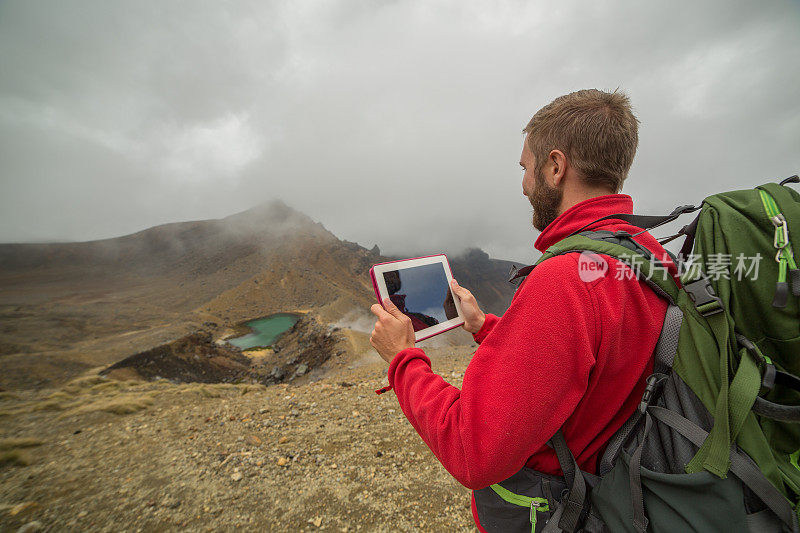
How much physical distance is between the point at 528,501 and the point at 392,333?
1.07 meters

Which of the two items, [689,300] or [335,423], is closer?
[689,300]

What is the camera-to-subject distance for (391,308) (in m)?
1.87

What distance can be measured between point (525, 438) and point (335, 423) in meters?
5.51

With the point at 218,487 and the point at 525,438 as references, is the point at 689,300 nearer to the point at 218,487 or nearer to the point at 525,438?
the point at 525,438

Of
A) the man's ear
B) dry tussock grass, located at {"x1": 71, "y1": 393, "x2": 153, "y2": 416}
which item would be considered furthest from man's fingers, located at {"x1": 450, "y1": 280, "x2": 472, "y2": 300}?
dry tussock grass, located at {"x1": 71, "y1": 393, "x2": 153, "y2": 416}

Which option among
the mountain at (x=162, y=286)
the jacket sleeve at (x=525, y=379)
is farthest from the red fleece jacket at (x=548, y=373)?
the mountain at (x=162, y=286)

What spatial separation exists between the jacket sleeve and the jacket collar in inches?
19.0

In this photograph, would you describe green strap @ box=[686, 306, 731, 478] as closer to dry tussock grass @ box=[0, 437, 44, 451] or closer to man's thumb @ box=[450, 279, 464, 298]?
man's thumb @ box=[450, 279, 464, 298]

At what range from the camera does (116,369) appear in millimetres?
18953

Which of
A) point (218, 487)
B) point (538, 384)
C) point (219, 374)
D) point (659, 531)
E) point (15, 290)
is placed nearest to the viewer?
point (538, 384)

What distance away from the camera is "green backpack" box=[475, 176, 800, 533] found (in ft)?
3.26

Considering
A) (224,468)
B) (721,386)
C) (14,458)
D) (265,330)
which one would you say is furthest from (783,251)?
(265,330)

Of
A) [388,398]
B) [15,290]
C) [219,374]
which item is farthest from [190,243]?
[388,398]

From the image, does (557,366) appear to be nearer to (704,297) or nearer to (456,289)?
(704,297)
